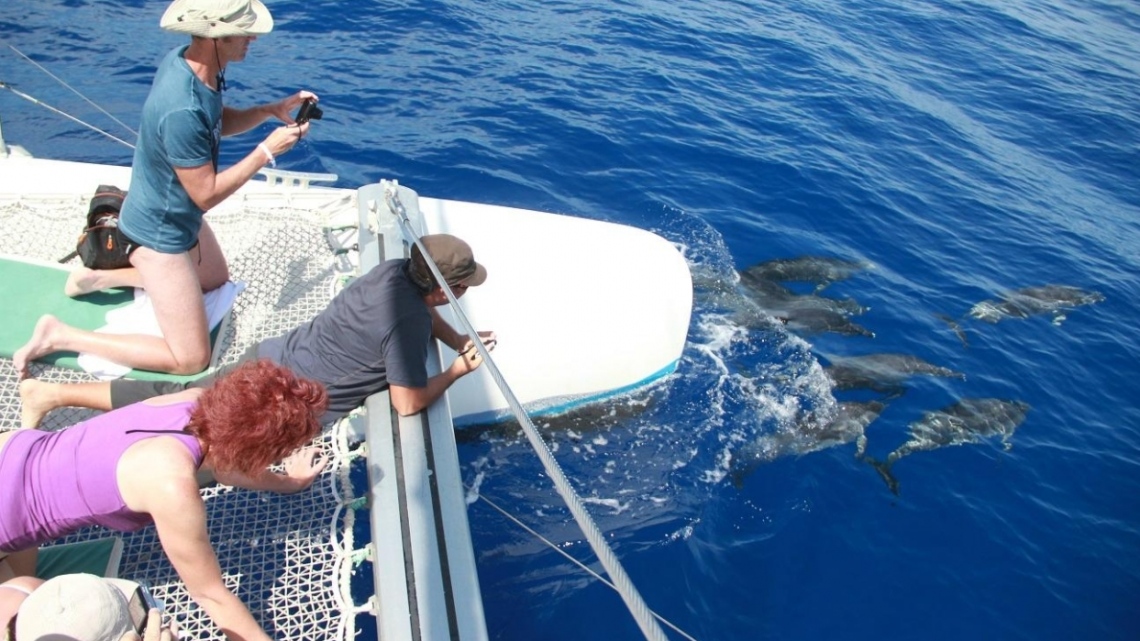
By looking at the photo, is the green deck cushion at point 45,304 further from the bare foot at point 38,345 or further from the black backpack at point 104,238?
the black backpack at point 104,238

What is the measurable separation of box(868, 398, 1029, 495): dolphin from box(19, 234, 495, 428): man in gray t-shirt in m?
4.31

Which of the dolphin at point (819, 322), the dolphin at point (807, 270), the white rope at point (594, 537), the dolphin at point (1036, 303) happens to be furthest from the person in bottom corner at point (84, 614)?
the dolphin at point (1036, 303)

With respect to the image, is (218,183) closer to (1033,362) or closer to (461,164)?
(461,164)

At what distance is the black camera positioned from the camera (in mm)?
3689

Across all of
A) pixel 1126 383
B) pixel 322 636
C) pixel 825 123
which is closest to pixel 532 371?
pixel 322 636

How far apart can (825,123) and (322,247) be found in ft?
30.0

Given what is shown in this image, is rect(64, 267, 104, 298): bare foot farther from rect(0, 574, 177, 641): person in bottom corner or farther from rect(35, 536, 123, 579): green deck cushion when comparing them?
rect(0, 574, 177, 641): person in bottom corner

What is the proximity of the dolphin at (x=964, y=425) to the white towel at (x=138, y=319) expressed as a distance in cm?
494

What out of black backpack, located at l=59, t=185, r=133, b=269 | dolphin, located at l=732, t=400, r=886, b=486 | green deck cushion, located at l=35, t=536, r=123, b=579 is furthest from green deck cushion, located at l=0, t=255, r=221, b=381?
dolphin, located at l=732, t=400, r=886, b=486

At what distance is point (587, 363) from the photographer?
5.76 metres

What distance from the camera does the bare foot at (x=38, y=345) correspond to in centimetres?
353

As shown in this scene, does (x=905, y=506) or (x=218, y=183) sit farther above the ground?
(x=218, y=183)

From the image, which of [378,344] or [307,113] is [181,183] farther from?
[378,344]

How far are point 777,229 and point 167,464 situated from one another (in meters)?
7.93
